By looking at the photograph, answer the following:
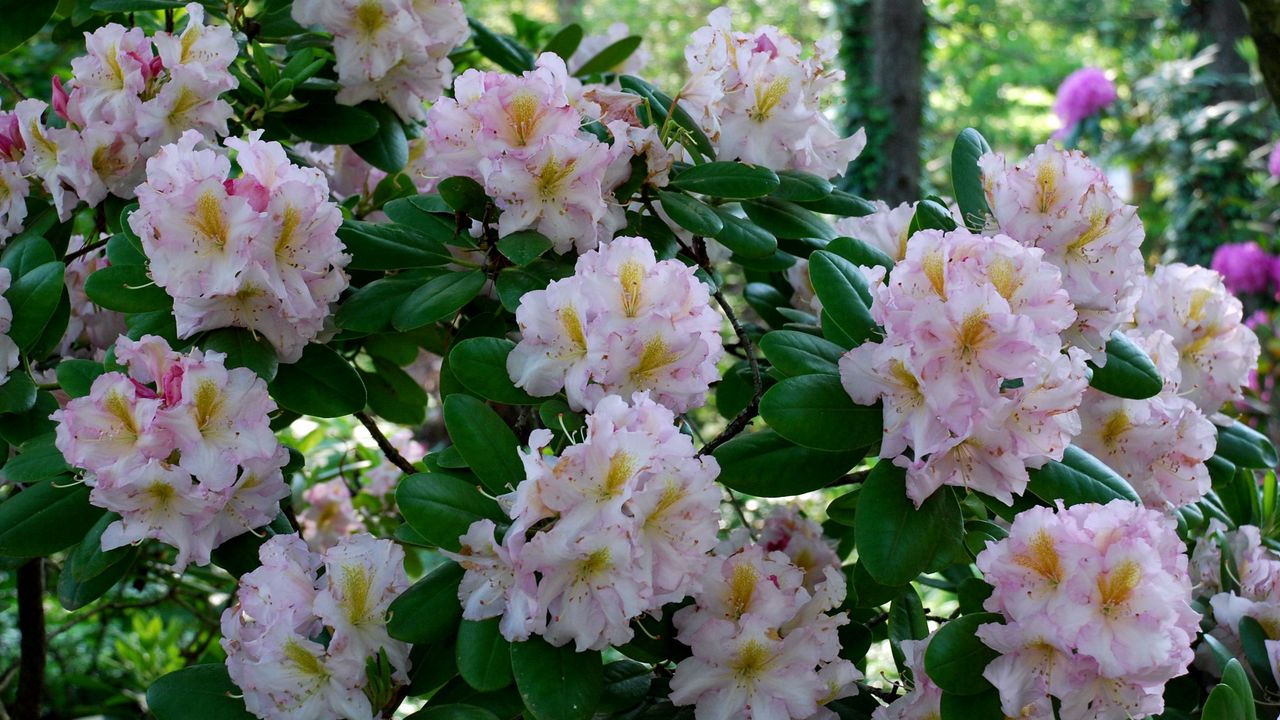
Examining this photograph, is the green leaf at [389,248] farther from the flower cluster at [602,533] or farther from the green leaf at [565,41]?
the green leaf at [565,41]

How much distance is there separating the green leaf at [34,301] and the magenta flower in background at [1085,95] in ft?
16.9

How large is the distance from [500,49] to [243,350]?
0.72 m

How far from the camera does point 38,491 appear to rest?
1063 millimetres

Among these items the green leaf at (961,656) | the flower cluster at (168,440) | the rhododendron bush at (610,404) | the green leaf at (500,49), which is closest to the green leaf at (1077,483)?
the rhododendron bush at (610,404)

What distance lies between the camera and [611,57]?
1697mm

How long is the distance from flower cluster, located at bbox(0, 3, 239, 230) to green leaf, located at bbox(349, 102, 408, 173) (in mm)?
196

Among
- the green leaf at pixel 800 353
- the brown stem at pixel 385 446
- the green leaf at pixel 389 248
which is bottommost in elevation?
the brown stem at pixel 385 446

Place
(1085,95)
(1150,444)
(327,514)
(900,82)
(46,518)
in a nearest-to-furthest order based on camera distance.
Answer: (46,518)
(1150,444)
(327,514)
(900,82)
(1085,95)

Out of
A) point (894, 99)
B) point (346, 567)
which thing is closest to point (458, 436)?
point (346, 567)

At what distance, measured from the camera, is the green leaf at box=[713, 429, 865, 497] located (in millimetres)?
1009

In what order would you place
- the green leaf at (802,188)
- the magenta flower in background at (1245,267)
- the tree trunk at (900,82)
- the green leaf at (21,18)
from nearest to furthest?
1. the green leaf at (802,188)
2. the green leaf at (21,18)
3. the magenta flower in background at (1245,267)
4. the tree trunk at (900,82)

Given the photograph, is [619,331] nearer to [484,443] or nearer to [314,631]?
[484,443]

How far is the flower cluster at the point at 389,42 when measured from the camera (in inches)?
51.1

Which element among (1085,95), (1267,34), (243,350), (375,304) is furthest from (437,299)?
(1085,95)
